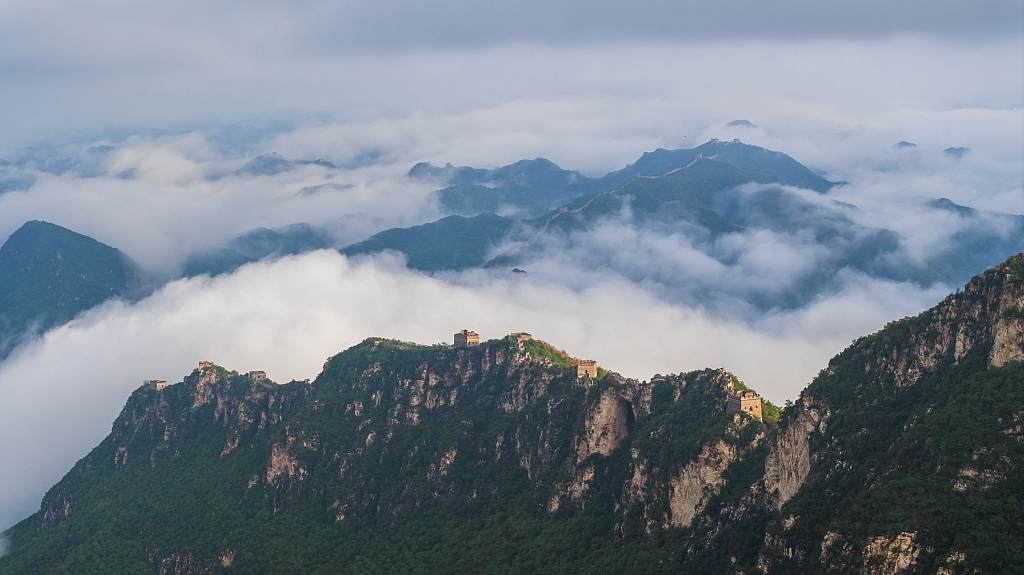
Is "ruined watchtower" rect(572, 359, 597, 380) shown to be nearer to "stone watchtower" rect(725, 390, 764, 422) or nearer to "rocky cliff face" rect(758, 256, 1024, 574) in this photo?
"stone watchtower" rect(725, 390, 764, 422)

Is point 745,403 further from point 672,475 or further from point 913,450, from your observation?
point 913,450

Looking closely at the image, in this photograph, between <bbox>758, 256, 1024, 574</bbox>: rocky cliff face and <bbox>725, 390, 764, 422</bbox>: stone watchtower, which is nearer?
<bbox>758, 256, 1024, 574</bbox>: rocky cliff face

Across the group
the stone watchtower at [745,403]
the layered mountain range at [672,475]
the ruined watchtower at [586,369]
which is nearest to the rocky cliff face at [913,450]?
the layered mountain range at [672,475]

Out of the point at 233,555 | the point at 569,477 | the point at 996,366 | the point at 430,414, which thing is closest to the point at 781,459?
the point at 996,366

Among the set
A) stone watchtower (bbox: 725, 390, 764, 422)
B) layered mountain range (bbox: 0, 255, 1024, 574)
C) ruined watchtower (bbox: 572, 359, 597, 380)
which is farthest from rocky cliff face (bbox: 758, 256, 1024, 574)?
ruined watchtower (bbox: 572, 359, 597, 380)

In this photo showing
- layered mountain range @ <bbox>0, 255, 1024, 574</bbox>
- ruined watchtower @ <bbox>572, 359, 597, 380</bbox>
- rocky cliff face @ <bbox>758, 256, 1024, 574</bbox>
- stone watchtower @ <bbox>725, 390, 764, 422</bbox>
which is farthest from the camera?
ruined watchtower @ <bbox>572, 359, 597, 380</bbox>

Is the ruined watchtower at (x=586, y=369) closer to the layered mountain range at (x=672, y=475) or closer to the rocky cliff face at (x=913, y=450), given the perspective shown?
the layered mountain range at (x=672, y=475)

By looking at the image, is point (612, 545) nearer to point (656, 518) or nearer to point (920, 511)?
point (656, 518)

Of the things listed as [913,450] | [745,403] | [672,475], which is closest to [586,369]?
[745,403]
